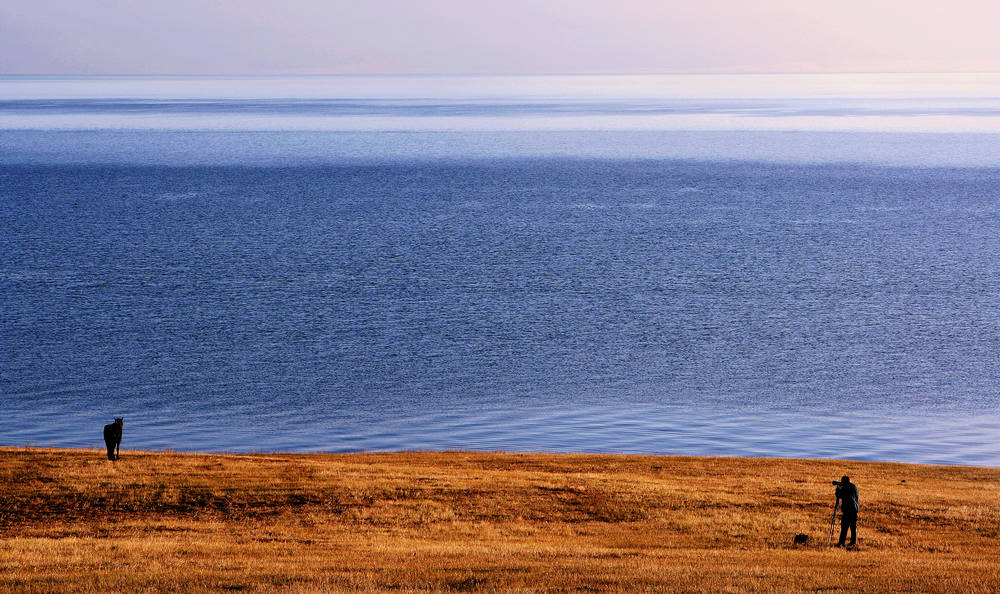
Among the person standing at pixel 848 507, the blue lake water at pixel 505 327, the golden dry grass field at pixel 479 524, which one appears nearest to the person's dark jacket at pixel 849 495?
the person standing at pixel 848 507

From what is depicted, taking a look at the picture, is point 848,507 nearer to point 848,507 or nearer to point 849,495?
point 848,507

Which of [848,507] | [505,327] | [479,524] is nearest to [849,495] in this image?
[848,507]

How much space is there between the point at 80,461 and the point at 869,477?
24362 mm

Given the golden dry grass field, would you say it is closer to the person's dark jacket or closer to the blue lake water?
the person's dark jacket

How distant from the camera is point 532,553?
2314 centimetres

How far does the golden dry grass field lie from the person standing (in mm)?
635

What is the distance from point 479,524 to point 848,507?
8818 millimetres

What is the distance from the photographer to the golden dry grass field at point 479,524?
20.1 meters

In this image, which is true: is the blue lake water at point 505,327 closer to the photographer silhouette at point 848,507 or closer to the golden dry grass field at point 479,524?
the golden dry grass field at point 479,524

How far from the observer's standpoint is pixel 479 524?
27.8 metres

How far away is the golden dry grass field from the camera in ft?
66.0

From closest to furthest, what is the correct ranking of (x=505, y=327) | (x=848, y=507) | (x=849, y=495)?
(x=849, y=495), (x=848, y=507), (x=505, y=327)

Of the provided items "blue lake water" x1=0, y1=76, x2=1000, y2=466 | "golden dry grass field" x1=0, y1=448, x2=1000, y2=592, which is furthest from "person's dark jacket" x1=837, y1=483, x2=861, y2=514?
"blue lake water" x1=0, y1=76, x2=1000, y2=466

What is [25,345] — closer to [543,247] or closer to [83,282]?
[83,282]
